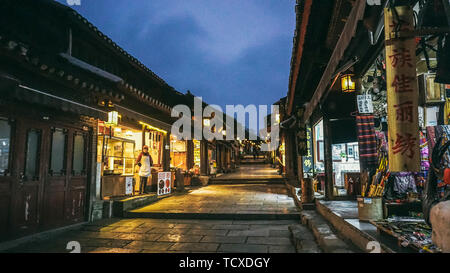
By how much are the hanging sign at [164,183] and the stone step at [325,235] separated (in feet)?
23.1

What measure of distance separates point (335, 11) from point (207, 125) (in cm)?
1647

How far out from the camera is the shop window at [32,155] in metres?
6.37

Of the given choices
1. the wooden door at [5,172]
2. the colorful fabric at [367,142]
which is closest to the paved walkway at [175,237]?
the wooden door at [5,172]

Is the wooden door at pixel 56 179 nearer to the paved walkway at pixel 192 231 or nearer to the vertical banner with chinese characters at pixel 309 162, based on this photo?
the paved walkway at pixel 192 231

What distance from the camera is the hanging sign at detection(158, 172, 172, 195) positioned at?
38.8ft

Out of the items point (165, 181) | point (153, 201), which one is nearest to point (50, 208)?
point (153, 201)

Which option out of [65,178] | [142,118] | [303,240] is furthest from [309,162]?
[65,178]

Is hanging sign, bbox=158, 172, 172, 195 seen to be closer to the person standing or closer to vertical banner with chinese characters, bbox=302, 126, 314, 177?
the person standing

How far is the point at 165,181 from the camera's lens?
1245 centimetres

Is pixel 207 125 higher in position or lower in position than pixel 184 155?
higher

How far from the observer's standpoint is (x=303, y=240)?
17.6 ft

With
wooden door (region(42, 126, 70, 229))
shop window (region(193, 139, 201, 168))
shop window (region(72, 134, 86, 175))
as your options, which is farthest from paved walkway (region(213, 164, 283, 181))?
wooden door (region(42, 126, 70, 229))

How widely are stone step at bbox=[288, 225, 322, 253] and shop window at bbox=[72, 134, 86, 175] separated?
691cm
